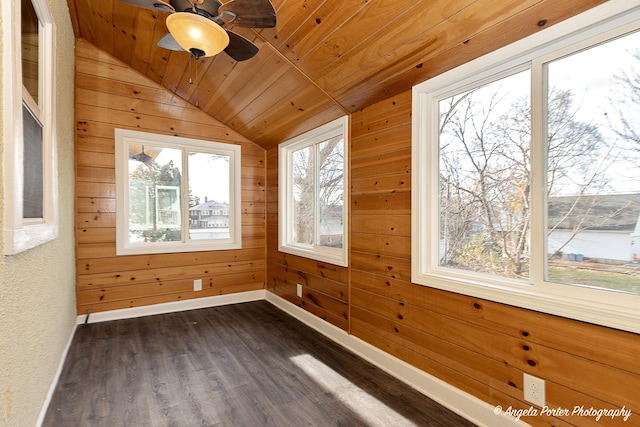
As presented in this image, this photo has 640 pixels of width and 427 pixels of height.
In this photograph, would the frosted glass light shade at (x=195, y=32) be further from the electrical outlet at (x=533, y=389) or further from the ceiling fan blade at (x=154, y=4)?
the electrical outlet at (x=533, y=389)

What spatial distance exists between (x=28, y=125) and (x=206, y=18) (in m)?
1.01

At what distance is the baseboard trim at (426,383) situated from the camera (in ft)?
5.73

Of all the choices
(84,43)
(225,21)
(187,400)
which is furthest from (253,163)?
(187,400)

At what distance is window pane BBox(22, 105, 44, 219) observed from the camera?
1.45 meters

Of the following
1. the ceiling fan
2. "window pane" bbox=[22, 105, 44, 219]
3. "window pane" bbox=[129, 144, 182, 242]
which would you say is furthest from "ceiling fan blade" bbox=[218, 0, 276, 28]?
"window pane" bbox=[129, 144, 182, 242]

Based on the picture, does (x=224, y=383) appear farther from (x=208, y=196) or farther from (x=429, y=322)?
(x=208, y=196)

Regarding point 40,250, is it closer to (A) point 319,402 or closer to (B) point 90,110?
(A) point 319,402

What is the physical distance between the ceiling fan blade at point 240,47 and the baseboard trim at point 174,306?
296 cm

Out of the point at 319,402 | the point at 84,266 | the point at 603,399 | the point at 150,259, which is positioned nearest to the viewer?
the point at 603,399

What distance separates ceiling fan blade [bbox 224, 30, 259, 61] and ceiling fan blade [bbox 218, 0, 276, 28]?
127 mm

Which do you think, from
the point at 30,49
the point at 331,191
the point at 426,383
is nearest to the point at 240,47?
the point at 30,49

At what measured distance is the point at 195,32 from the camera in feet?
5.03

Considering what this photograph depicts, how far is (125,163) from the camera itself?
11.4ft

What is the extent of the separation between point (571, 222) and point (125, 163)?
397cm
